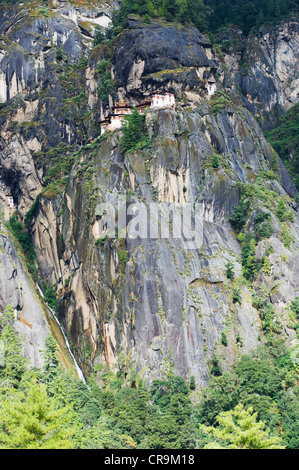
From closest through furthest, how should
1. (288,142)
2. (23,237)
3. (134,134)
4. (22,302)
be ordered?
1. (22,302)
2. (134,134)
3. (23,237)
4. (288,142)

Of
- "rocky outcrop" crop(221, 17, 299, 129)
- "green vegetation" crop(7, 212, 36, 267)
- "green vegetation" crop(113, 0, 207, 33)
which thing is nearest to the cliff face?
"green vegetation" crop(7, 212, 36, 267)

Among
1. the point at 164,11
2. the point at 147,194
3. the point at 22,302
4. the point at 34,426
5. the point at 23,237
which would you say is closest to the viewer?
the point at 34,426

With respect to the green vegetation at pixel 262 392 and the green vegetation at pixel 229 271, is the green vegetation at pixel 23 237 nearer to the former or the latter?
the green vegetation at pixel 229 271

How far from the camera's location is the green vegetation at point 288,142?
9481 centimetres

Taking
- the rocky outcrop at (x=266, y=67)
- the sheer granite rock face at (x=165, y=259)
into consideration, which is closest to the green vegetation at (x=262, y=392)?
the sheer granite rock face at (x=165, y=259)

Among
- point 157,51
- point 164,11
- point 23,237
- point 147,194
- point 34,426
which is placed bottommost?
point 34,426

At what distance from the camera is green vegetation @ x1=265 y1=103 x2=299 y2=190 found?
94.8 meters

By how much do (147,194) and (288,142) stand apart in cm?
3109

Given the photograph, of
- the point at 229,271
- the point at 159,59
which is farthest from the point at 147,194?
the point at 159,59

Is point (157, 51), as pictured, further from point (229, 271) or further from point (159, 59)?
point (229, 271)

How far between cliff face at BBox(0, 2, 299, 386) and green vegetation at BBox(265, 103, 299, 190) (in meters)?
6.73

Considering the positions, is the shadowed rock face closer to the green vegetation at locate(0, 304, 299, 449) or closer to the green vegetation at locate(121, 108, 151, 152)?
the green vegetation at locate(121, 108, 151, 152)

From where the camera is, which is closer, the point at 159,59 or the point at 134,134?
the point at 134,134

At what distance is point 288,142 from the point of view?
9769 centimetres
